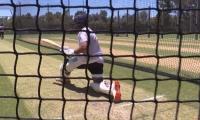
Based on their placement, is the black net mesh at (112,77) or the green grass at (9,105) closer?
the black net mesh at (112,77)

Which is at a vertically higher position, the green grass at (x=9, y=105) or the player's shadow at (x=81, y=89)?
the green grass at (x=9, y=105)

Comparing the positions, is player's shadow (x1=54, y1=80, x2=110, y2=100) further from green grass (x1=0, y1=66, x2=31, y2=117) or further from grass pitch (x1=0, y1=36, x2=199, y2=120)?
green grass (x1=0, y1=66, x2=31, y2=117)

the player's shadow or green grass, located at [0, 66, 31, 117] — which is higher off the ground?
green grass, located at [0, 66, 31, 117]

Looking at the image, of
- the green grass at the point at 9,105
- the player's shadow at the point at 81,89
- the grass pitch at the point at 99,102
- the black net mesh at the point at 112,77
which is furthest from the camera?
the player's shadow at the point at 81,89

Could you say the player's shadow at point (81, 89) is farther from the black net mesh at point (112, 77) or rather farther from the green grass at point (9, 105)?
the green grass at point (9, 105)

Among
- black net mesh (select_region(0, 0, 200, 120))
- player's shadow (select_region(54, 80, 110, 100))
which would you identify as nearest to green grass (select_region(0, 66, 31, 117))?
black net mesh (select_region(0, 0, 200, 120))

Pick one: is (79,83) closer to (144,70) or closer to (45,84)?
(45,84)

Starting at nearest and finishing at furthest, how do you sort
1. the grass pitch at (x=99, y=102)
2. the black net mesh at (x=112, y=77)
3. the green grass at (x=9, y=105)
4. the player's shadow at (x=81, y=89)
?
the black net mesh at (x=112, y=77) < the grass pitch at (x=99, y=102) < the green grass at (x=9, y=105) < the player's shadow at (x=81, y=89)

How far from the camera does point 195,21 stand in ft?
30.5

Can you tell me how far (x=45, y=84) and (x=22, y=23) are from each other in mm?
7470

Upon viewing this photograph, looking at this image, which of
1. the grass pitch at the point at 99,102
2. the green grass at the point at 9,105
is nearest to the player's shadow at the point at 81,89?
the grass pitch at the point at 99,102

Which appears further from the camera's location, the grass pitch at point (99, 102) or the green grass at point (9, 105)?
the green grass at point (9, 105)

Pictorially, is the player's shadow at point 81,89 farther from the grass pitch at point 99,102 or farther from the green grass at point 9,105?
the green grass at point 9,105

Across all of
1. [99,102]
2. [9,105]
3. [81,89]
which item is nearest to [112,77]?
[81,89]
